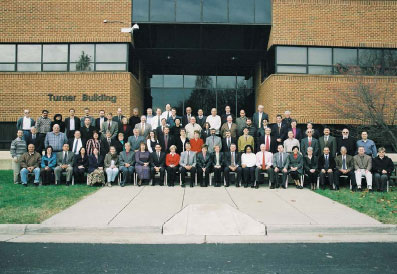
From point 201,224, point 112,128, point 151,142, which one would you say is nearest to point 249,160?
point 151,142

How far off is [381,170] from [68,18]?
14623 millimetres

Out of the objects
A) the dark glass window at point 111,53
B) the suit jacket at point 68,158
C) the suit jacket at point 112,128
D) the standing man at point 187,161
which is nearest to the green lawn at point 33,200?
the suit jacket at point 68,158

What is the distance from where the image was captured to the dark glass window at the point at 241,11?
16734 mm

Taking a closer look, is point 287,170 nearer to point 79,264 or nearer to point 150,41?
point 79,264

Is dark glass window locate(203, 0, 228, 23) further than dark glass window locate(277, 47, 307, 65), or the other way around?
dark glass window locate(277, 47, 307, 65)

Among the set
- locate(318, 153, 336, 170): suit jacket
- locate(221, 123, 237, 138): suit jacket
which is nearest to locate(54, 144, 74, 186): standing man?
locate(221, 123, 237, 138): suit jacket

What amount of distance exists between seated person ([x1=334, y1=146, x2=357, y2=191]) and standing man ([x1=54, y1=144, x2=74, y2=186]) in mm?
8677

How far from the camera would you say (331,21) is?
54.7 ft

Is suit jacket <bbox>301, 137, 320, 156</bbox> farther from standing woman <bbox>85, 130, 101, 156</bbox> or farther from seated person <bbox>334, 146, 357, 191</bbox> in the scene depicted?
standing woman <bbox>85, 130, 101, 156</bbox>

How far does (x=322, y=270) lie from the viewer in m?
4.79

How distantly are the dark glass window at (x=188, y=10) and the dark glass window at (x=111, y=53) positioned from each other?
297 cm

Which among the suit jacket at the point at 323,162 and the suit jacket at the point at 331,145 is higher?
the suit jacket at the point at 331,145

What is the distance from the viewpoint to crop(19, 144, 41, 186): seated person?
37.6 feet

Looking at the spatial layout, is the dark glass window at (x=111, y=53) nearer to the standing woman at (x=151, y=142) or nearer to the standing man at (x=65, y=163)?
the standing woman at (x=151, y=142)
